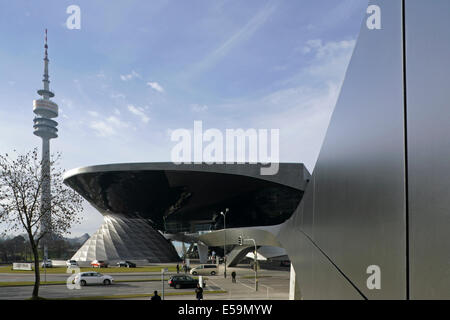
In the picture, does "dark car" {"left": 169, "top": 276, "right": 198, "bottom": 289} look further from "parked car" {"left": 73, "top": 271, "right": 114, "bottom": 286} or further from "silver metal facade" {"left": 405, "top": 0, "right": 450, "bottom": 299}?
"silver metal facade" {"left": 405, "top": 0, "right": 450, "bottom": 299}

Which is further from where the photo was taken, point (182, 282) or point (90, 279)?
point (90, 279)

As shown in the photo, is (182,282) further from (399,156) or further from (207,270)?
(399,156)

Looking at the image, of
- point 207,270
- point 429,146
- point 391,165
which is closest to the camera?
point 429,146

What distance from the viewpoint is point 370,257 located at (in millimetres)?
3098

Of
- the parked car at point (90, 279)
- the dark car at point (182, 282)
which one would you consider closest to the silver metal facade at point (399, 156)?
the dark car at point (182, 282)

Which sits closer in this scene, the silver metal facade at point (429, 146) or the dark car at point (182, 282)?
the silver metal facade at point (429, 146)

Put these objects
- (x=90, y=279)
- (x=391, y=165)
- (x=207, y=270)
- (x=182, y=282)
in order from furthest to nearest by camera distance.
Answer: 1. (x=207, y=270)
2. (x=90, y=279)
3. (x=182, y=282)
4. (x=391, y=165)

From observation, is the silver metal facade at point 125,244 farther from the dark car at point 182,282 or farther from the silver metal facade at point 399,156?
the silver metal facade at point 399,156

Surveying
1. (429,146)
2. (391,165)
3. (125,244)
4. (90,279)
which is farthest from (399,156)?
(125,244)

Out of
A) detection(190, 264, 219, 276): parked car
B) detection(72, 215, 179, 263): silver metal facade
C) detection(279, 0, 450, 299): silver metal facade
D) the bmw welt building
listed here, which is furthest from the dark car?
detection(72, 215, 179, 263): silver metal facade

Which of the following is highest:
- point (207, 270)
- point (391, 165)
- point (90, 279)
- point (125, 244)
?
point (391, 165)
